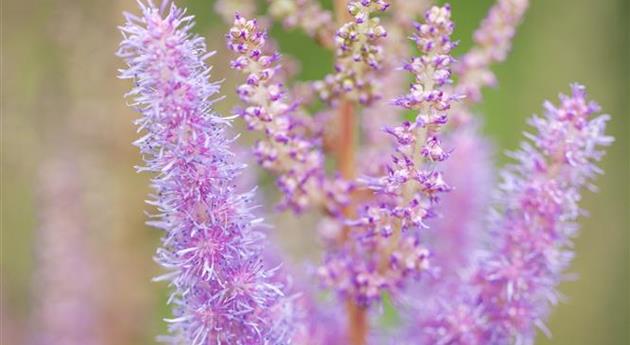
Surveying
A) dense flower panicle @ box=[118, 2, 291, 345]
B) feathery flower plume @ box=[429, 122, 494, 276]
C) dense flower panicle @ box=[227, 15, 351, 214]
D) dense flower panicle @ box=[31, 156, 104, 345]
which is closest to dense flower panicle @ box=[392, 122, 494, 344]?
feathery flower plume @ box=[429, 122, 494, 276]

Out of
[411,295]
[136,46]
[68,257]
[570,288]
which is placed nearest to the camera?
[136,46]

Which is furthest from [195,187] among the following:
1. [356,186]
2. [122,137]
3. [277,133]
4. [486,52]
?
[122,137]

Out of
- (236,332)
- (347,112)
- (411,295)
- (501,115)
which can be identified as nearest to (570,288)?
(501,115)

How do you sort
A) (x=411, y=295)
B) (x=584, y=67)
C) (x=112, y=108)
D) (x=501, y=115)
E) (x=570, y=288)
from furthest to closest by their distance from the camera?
(x=501, y=115), (x=570, y=288), (x=584, y=67), (x=112, y=108), (x=411, y=295)

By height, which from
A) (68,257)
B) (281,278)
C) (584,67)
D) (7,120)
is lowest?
(281,278)

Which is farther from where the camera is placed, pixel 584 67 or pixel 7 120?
pixel 584 67

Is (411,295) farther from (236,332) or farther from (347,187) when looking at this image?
(236,332)
